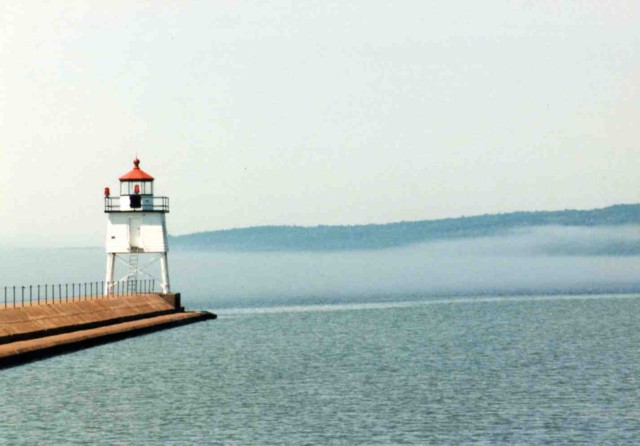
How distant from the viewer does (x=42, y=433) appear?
41.1 meters

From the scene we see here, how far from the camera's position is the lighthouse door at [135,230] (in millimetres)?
97000

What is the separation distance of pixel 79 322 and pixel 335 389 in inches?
1266

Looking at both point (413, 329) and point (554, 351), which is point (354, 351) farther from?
point (413, 329)

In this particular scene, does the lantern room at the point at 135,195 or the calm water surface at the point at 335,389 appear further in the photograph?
the lantern room at the point at 135,195

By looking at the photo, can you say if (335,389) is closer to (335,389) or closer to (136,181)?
(335,389)

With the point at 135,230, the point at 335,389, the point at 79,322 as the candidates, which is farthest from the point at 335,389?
the point at 135,230

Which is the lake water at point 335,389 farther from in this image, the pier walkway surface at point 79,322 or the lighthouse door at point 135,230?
the lighthouse door at point 135,230

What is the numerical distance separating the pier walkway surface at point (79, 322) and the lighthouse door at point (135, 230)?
14.5 feet

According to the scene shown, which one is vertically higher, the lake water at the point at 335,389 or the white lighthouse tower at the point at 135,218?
the white lighthouse tower at the point at 135,218

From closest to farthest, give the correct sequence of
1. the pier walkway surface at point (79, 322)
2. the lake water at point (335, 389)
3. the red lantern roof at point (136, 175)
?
the lake water at point (335, 389) → the pier walkway surface at point (79, 322) → the red lantern roof at point (136, 175)

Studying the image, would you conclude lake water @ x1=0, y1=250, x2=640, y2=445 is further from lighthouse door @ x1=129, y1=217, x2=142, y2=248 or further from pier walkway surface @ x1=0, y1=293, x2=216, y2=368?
lighthouse door @ x1=129, y1=217, x2=142, y2=248

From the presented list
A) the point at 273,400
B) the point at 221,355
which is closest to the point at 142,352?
the point at 221,355

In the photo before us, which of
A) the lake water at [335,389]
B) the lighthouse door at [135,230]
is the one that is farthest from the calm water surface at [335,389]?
the lighthouse door at [135,230]

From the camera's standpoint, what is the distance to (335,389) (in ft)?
176
